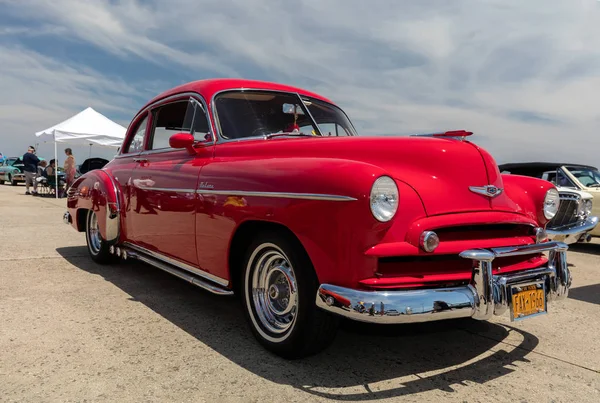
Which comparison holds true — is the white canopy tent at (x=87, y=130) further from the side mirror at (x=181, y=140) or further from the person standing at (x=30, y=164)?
the side mirror at (x=181, y=140)

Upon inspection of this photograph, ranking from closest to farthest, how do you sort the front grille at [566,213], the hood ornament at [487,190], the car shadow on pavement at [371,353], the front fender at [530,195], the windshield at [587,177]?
1. the car shadow on pavement at [371,353]
2. the hood ornament at [487,190]
3. the front fender at [530,195]
4. the front grille at [566,213]
5. the windshield at [587,177]

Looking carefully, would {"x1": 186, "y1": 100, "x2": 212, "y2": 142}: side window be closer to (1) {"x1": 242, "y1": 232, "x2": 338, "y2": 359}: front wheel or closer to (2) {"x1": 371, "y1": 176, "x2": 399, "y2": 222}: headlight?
(1) {"x1": 242, "y1": 232, "x2": 338, "y2": 359}: front wheel

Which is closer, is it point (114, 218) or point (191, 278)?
point (191, 278)

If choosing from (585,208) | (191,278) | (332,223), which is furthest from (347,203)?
(585,208)

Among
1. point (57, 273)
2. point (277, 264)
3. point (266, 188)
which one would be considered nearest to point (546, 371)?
point (277, 264)

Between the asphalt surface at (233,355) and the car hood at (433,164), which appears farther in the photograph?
the car hood at (433,164)

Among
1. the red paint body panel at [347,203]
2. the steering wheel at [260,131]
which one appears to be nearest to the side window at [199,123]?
the red paint body panel at [347,203]

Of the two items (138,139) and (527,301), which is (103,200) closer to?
(138,139)

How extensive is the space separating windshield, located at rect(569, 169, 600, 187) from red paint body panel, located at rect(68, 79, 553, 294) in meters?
5.32

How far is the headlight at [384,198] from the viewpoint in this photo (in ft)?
7.08

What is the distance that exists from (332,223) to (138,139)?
301 centimetres

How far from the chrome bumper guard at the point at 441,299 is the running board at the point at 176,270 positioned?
0.94 meters

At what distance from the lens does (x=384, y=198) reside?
2203 millimetres

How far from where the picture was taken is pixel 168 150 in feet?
12.6
